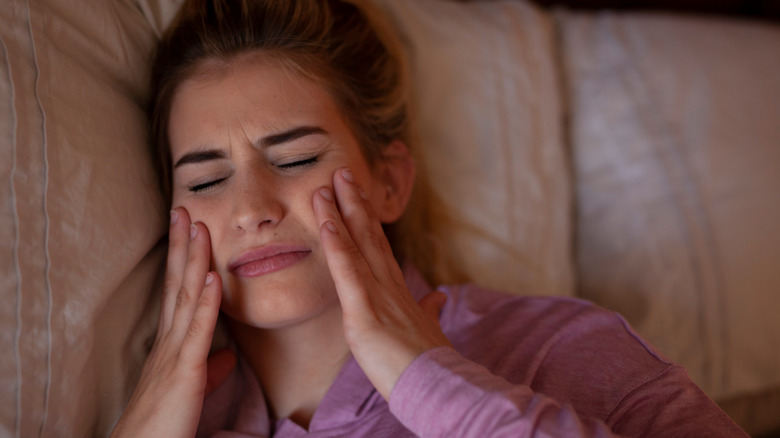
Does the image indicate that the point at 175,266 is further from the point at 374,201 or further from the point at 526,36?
the point at 526,36

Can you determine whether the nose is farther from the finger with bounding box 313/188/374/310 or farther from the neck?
the neck

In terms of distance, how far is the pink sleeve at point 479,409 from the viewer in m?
0.84

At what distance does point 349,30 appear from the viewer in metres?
1.35

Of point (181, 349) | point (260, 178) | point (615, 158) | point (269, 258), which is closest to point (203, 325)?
point (181, 349)

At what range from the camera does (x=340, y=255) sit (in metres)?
1.03

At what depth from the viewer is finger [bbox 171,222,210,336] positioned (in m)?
1.12

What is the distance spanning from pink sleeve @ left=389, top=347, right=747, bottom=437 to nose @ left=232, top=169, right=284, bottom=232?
14.4 inches

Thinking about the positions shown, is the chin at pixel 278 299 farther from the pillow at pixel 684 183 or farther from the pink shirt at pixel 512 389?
the pillow at pixel 684 183

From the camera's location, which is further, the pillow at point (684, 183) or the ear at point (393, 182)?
the pillow at point (684, 183)

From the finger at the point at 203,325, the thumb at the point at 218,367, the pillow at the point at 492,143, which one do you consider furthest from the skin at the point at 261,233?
the pillow at the point at 492,143

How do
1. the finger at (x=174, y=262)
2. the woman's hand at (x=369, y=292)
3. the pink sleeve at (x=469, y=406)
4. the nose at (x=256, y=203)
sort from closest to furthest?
the pink sleeve at (x=469, y=406) → the woman's hand at (x=369, y=292) → the nose at (x=256, y=203) → the finger at (x=174, y=262)

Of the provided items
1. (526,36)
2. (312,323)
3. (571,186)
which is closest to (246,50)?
(312,323)

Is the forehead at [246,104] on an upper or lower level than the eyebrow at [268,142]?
upper

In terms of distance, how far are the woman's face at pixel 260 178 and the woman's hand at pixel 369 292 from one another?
5 centimetres
